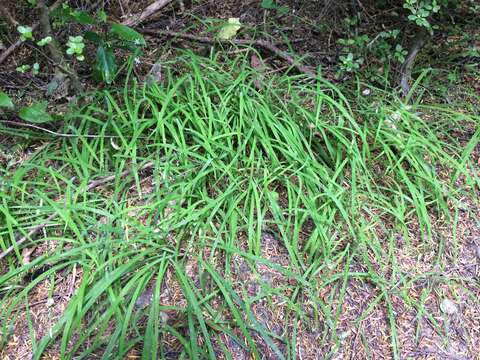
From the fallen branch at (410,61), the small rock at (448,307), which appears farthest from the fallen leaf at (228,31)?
the small rock at (448,307)

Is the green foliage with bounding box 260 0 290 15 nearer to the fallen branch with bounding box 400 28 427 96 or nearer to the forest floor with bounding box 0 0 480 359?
the forest floor with bounding box 0 0 480 359

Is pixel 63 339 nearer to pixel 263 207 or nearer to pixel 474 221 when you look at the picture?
pixel 263 207

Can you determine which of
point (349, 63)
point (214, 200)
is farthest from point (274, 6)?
point (214, 200)

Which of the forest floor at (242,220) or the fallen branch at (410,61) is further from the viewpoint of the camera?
the fallen branch at (410,61)

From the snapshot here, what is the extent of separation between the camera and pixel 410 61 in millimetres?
2479

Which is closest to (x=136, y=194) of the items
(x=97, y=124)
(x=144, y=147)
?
(x=144, y=147)

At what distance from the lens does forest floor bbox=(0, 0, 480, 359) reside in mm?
1617

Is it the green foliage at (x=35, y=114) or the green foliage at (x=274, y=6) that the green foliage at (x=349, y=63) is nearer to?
the green foliage at (x=274, y=6)

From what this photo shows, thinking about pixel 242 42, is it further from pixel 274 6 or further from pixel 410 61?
pixel 410 61

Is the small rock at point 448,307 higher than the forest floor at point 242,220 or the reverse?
the reverse

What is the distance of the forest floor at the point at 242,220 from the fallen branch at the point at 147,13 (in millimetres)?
341

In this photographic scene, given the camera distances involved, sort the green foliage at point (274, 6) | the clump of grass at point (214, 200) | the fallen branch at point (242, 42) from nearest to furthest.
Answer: the clump of grass at point (214, 200) → the fallen branch at point (242, 42) → the green foliage at point (274, 6)

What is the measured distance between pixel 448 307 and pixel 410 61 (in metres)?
1.43

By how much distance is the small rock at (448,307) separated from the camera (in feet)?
5.78
